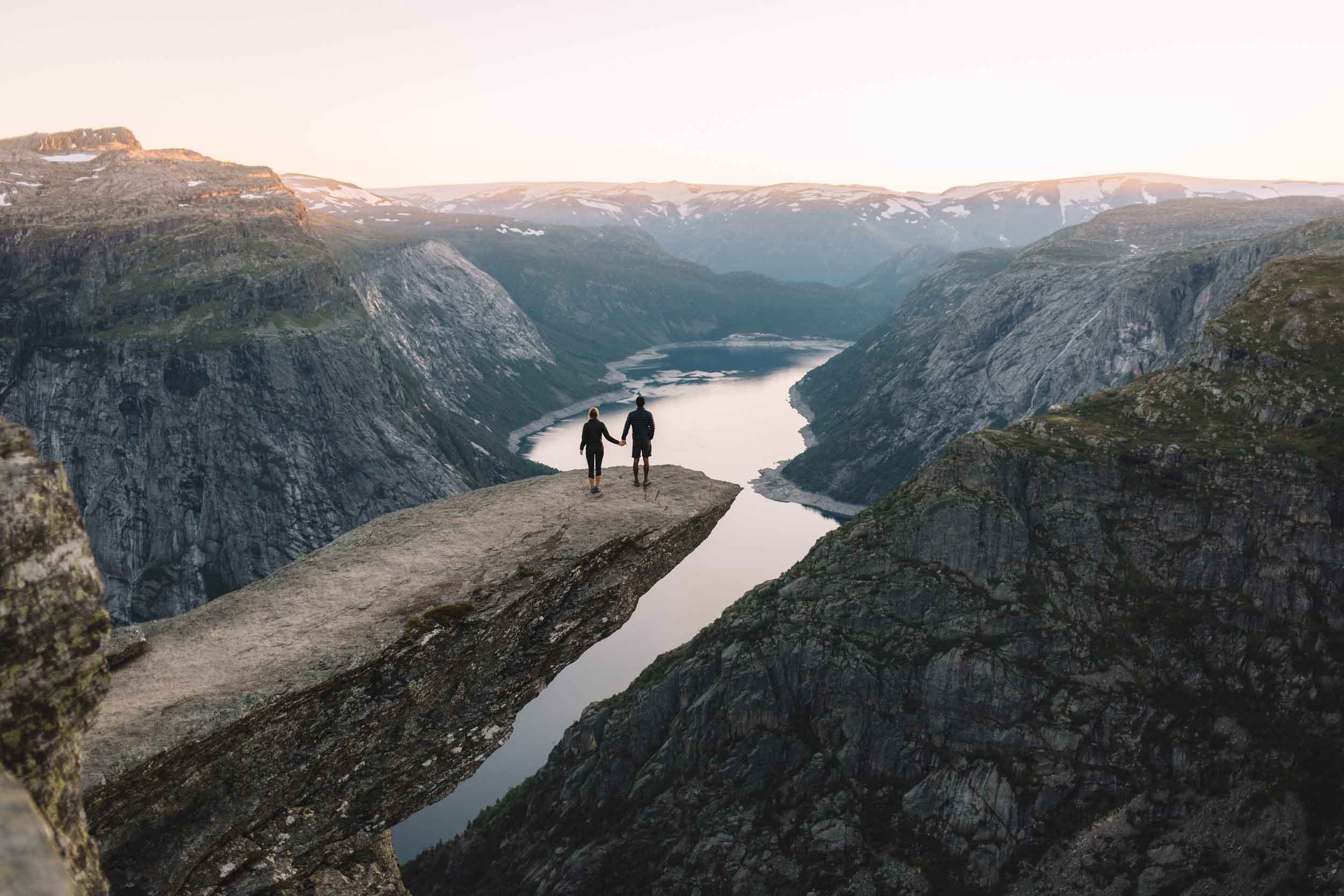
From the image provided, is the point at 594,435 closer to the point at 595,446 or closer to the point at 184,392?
the point at 595,446

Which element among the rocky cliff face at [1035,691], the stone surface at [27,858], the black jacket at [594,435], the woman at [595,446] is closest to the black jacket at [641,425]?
the woman at [595,446]

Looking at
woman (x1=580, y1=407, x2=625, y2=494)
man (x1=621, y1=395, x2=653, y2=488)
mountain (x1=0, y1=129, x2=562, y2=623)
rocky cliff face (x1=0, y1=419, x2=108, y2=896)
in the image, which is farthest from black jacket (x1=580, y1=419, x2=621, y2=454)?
mountain (x1=0, y1=129, x2=562, y2=623)

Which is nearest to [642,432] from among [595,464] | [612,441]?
[612,441]

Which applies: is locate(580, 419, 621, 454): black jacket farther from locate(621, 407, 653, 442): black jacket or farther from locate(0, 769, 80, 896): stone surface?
locate(0, 769, 80, 896): stone surface

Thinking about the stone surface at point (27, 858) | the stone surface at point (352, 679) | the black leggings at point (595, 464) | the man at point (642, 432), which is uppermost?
the stone surface at point (27, 858)

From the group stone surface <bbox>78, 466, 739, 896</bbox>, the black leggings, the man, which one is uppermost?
the man

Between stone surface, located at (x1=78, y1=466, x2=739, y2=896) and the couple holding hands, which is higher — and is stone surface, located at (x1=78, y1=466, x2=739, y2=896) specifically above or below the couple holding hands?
below

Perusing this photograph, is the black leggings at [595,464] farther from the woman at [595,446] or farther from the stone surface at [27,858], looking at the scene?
the stone surface at [27,858]
